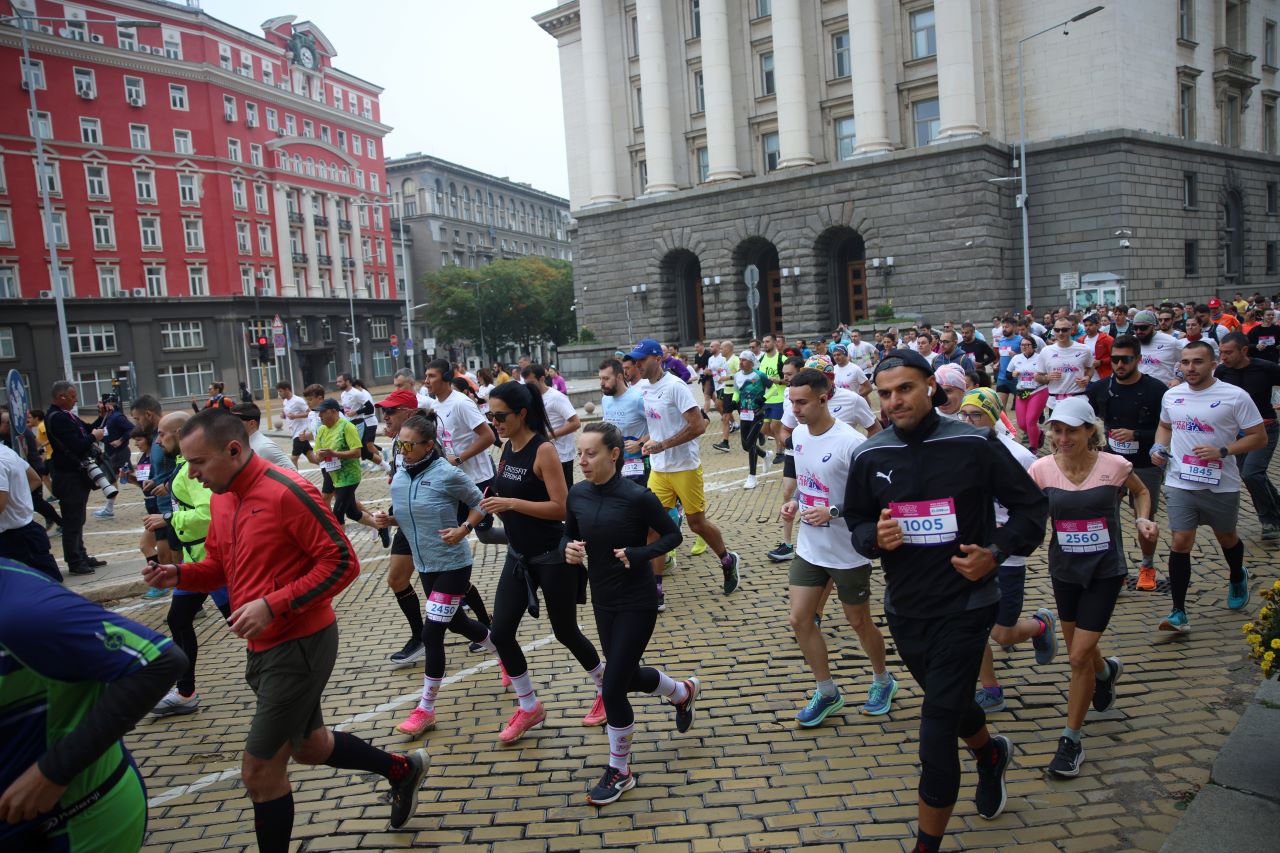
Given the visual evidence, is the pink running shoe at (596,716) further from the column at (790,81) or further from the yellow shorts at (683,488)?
the column at (790,81)

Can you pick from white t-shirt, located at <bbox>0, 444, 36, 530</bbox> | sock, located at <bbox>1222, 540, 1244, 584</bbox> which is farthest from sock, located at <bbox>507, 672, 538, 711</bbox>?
sock, located at <bbox>1222, 540, 1244, 584</bbox>

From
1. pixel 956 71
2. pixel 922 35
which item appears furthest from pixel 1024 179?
pixel 922 35

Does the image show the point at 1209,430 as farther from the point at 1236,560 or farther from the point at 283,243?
the point at 283,243

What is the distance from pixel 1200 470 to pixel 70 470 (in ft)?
39.4

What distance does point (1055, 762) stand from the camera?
4.48 m

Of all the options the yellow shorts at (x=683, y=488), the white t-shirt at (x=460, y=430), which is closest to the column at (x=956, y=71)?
the yellow shorts at (x=683, y=488)

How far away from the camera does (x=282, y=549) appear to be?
3865 mm

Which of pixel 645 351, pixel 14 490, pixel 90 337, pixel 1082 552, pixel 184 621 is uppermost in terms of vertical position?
pixel 90 337

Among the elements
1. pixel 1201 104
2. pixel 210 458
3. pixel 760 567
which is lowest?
pixel 760 567

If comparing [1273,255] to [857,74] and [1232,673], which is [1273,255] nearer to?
[857,74]

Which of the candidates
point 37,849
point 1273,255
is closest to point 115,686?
point 37,849

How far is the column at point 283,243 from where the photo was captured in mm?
63594

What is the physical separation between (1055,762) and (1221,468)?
9.92 ft

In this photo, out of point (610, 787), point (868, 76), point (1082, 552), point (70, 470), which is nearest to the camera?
point (610, 787)
